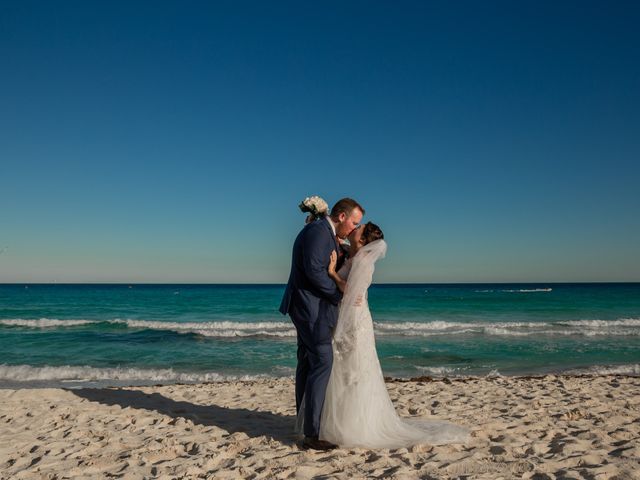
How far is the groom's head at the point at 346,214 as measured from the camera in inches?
192

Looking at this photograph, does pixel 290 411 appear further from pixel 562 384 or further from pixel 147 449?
pixel 562 384

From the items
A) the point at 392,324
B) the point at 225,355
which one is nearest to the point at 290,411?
the point at 225,355

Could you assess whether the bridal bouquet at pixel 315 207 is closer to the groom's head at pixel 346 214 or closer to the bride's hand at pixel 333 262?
the groom's head at pixel 346 214

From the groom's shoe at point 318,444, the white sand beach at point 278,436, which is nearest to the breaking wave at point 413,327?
the white sand beach at point 278,436

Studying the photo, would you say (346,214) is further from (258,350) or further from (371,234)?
(258,350)

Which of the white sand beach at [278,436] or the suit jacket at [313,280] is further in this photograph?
the suit jacket at [313,280]

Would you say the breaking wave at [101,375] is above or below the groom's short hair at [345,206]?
below

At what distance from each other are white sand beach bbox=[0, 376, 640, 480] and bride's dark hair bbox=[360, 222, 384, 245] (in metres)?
2.02

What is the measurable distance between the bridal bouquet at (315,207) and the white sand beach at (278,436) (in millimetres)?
2285

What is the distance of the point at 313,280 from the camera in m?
4.66

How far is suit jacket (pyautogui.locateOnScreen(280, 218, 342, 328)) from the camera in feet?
15.3

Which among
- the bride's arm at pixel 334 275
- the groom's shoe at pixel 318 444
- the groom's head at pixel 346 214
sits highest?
the groom's head at pixel 346 214

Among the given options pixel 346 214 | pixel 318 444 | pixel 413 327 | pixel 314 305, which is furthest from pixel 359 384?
pixel 413 327

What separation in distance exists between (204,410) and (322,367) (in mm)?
3017
